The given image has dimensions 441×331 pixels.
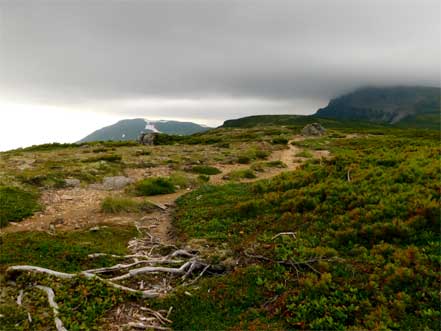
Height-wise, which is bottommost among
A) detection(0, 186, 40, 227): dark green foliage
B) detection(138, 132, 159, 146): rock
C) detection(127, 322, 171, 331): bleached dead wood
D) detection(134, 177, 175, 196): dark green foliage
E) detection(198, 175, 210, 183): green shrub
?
detection(127, 322, 171, 331): bleached dead wood

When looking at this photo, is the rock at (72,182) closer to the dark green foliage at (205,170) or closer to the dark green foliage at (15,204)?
the dark green foliage at (15,204)

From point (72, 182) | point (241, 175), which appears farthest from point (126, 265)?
point (241, 175)

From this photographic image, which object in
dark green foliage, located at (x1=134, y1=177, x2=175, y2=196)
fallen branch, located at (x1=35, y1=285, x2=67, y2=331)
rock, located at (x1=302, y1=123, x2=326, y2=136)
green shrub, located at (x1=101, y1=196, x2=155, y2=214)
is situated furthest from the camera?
rock, located at (x1=302, y1=123, x2=326, y2=136)

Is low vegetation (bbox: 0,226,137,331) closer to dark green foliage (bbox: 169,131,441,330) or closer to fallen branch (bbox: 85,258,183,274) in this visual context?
fallen branch (bbox: 85,258,183,274)

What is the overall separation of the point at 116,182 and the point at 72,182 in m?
2.65

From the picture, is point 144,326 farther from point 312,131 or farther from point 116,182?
point 312,131

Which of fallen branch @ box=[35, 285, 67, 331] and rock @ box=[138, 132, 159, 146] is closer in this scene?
fallen branch @ box=[35, 285, 67, 331]

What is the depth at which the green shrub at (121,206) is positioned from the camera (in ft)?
51.7

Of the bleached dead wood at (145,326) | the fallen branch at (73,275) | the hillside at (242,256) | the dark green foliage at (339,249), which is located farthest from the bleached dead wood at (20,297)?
the dark green foliage at (339,249)

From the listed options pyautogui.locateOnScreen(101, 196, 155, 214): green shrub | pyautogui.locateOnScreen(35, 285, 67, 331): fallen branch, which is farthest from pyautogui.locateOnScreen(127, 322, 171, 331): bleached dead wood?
pyautogui.locateOnScreen(101, 196, 155, 214): green shrub

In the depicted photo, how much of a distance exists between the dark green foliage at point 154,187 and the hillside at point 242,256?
2150 millimetres

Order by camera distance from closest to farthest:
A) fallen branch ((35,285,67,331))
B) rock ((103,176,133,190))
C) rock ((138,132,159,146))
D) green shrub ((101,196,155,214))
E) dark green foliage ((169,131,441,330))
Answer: fallen branch ((35,285,67,331)), dark green foliage ((169,131,441,330)), green shrub ((101,196,155,214)), rock ((103,176,133,190)), rock ((138,132,159,146))

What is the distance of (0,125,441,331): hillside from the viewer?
7.43m

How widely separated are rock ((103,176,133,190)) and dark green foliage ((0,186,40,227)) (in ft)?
14.4
